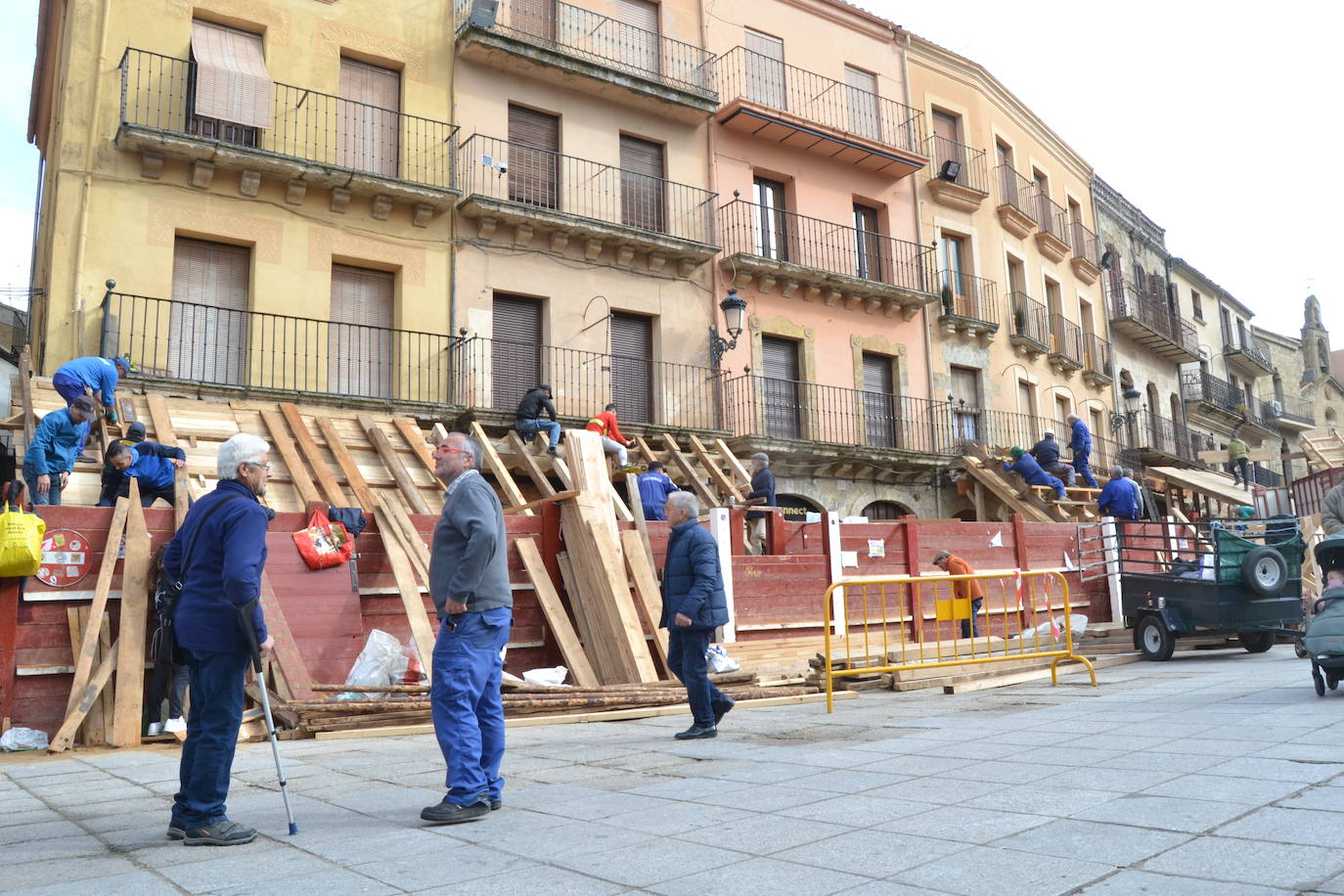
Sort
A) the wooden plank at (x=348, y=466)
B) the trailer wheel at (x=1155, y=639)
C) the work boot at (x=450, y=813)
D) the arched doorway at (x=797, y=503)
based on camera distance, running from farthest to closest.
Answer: the arched doorway at (x=797, y=503) < the trailer wheel at (x=1155, y=639) < the wooden plank at (x=348, y=466) < the work boot at (x=450, y=813)

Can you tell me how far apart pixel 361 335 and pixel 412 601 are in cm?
741

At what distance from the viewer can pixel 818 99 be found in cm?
2136

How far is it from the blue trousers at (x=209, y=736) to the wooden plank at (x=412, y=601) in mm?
4221

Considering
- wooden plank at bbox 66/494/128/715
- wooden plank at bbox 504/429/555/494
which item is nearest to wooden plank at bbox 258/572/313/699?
wooden plank at bbox 66/494/128/715

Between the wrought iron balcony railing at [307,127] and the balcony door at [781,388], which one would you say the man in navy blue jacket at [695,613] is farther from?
the balcony door at [781,388]

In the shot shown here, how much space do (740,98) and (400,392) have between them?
8788mm

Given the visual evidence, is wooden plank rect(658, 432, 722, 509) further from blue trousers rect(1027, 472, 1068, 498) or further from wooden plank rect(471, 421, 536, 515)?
blue trousers rect(1027, 472, 1068, 498)

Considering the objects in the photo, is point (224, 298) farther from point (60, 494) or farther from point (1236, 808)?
point (1236, 808)

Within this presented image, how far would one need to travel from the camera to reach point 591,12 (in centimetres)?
1816

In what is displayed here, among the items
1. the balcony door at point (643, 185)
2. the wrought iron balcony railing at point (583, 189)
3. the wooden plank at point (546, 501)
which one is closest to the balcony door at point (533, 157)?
the wrought iron balcony railing at point (583, 189)

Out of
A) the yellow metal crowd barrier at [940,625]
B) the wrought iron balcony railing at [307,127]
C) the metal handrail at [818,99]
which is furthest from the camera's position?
the metal handrail at [818,99]

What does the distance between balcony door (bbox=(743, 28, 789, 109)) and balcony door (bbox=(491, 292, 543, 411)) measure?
23.1 feet

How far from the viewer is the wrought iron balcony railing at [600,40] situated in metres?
17.1

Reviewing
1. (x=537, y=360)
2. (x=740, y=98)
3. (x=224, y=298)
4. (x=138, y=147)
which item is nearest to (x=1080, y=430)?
(x=740, y=98)
